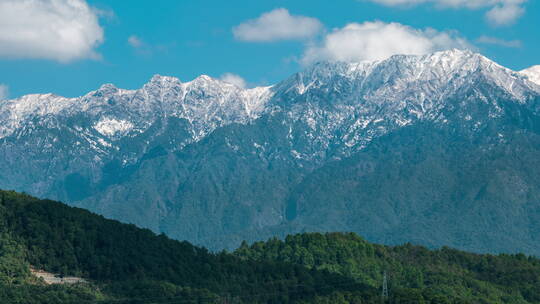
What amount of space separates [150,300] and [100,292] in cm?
927

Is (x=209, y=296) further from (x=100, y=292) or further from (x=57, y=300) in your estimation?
(x=57, y=300)

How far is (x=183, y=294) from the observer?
198375 millimetres

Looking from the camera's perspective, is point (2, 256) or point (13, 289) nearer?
point (13, 289)

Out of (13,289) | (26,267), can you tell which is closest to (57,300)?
(13,289)

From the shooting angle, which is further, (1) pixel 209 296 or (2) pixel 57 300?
(1) pixel 209 296

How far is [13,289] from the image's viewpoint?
176 metres

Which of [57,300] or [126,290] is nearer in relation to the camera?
[57,300]

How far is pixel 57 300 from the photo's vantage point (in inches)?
6959

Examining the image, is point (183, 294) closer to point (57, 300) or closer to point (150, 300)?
point (150, 300)

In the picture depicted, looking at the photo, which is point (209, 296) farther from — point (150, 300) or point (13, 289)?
point (13, 289)

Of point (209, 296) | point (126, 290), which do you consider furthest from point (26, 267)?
point (209, 296)

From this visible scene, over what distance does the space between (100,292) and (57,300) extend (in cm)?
1829

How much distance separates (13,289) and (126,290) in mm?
27927

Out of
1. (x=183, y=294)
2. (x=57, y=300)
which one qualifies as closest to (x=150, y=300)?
(x=183, y=294)
